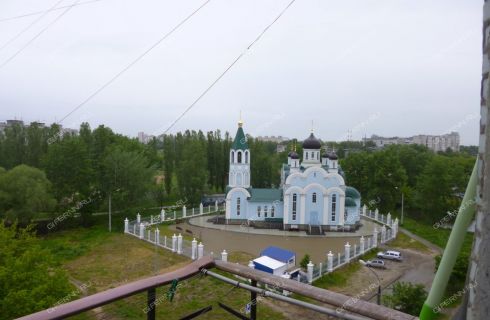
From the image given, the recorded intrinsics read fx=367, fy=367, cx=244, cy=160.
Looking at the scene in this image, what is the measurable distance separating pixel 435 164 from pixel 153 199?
1885 cm

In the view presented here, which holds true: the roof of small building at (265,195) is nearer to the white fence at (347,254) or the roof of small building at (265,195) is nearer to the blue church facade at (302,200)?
the blue church facade at (302,200)

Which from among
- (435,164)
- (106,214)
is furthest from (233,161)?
(435,164)

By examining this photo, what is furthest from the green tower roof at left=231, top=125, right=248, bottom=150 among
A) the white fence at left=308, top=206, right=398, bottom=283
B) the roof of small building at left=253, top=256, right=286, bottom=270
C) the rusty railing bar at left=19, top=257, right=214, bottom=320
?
Result: the rusty railing bar at left=19, top=257, right=214, bottom=320

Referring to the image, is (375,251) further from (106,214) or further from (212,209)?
(106,214)

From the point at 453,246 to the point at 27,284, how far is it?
27.1 feet

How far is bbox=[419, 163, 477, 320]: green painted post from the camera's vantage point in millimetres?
1194

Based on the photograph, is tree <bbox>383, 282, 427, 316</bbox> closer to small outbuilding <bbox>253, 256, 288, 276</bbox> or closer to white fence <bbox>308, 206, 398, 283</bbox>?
white fence <bbox>308, 206, 398, 283</bbox>

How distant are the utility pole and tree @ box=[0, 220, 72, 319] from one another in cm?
754

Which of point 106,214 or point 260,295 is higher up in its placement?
point 260,295

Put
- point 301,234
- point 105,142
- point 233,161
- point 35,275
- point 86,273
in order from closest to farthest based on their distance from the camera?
point 35,275
point 86,273
point 301,234
point 233,161
point 105,142

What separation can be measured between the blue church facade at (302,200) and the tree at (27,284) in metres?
13.6

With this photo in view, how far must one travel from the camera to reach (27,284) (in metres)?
7.35

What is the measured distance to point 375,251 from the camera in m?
16.6

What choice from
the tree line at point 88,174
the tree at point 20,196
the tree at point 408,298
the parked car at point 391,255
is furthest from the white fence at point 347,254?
the tree at point 20,196
